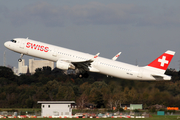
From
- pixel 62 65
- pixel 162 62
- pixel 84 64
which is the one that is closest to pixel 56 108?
pixel 84 64

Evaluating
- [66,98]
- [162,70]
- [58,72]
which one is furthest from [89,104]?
[162,70]

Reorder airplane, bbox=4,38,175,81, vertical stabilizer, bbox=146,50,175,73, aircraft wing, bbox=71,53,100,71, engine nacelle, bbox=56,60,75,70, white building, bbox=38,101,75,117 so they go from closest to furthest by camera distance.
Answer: aircraft wing, bbox=71,53,100,71, engine nacelle, bbox=56,60,75,70, airplane, bbox=4,38,175,81, vertical stabilizer, bbox=146,50,175,73, white building, bbox=38,101,75,117

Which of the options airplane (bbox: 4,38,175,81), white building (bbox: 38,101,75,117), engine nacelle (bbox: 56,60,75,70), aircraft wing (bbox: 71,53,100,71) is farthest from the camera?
white building (bbox: 38,101,75,117)

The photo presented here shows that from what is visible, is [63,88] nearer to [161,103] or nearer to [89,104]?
[89,104]

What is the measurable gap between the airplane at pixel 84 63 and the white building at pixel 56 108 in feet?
97.4

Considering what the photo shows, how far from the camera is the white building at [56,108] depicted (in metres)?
85.8

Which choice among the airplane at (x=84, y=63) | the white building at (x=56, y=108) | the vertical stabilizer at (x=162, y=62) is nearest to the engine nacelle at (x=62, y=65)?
the airplane at (x=84, y=63)

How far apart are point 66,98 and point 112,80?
152 feet

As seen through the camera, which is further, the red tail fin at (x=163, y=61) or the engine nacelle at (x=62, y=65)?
the red tail fin at (x=163, y=61)

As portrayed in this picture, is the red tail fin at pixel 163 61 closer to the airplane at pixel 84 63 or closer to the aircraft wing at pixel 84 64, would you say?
the airplane at pixel 84 63

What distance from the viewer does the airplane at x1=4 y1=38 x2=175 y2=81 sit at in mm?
56625

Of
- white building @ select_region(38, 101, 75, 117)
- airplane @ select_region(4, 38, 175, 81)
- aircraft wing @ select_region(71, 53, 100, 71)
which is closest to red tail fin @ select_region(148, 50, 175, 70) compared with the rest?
airplane @ select_region(4, 38, 175, 81)

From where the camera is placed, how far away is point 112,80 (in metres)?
60.2

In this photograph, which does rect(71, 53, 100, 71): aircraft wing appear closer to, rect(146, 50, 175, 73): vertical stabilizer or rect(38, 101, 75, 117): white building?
rect(146, 50, 175, 73): vertical stabilizer
